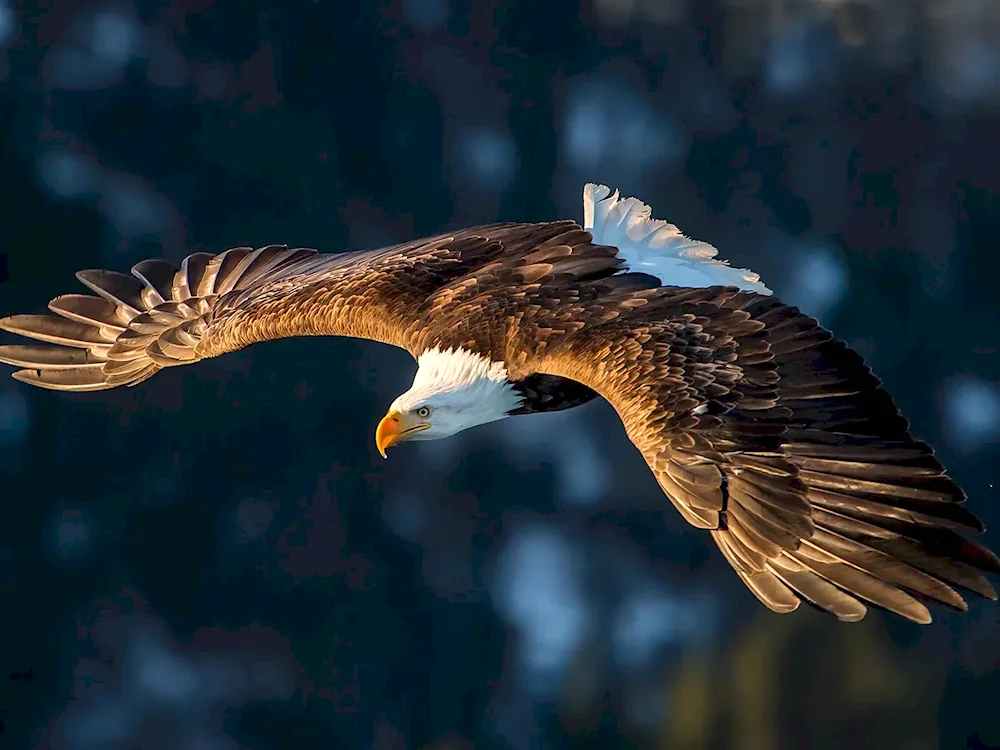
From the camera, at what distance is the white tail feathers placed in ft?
20.7

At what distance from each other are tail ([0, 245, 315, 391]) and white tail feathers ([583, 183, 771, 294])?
169 centimetres

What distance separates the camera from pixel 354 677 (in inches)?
709

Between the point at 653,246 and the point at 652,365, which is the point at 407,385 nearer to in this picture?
the point at 653,246

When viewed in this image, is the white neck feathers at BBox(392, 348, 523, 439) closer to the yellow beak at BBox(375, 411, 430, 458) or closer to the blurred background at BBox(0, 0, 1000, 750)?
the yellow beak at BBox(375, 411, 430, 458)

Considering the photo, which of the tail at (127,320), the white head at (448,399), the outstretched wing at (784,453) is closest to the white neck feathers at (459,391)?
the white head at (448,399)

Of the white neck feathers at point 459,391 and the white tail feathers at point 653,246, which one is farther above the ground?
the white tail feathers at point 653,246

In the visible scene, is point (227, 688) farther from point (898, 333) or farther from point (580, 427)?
point (898, 333)

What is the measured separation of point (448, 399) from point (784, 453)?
5.05 ft

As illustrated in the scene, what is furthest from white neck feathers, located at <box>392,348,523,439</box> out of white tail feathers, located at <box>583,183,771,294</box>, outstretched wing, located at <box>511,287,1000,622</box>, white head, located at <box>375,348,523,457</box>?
white tail feathers, located at <box>583,183,771,294</box>

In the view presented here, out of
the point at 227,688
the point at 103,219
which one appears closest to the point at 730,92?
the point at 103,219

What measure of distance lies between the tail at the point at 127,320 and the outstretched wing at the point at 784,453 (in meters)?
2.54

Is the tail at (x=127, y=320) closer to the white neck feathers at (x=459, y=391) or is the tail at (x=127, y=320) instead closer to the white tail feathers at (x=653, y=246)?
the white neck feathers at (x=459, y=391)

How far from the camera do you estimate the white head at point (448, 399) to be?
5.70 metres

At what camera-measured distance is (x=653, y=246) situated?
6.57 metres
